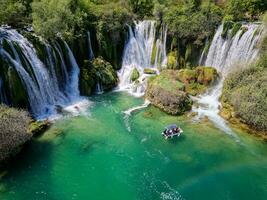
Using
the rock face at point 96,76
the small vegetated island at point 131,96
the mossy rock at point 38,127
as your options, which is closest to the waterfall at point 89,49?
the small vegetated island at point 131,96

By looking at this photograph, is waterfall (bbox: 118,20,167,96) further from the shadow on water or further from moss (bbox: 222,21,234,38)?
the shadow on water

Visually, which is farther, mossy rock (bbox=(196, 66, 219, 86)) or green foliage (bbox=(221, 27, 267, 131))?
mossy rock (bbox=(196, 66, 219, 86))

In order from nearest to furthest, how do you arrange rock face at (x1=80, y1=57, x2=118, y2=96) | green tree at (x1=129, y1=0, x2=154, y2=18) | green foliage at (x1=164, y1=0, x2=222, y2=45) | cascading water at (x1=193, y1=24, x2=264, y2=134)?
cascading water at (x1=193, y1=24, x2=264, y2=134), rock face at (x1=80, y1=57, x2=118, y2=96), green foliage at (x1=164, y1=0, x2=222, y2=45), green tree at (x1=129, y1=0, x2=154, y2=18)

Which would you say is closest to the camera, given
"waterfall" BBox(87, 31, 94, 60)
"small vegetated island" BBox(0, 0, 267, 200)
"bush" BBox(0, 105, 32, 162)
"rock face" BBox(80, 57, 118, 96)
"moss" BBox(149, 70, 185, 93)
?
"bush" BBox(0, 105, 32, 162)

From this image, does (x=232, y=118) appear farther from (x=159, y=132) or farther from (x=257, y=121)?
(x=159, y=132)

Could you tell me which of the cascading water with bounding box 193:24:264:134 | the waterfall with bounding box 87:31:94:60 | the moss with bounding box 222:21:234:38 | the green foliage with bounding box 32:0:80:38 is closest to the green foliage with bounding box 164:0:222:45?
the cascading water with bounding box 193:24:264:134

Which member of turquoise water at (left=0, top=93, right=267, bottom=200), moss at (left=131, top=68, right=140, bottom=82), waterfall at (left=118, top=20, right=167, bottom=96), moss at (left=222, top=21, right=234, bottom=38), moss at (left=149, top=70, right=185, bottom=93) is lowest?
turquoise water at (left=0, top=93, right=267, bottom=200)
